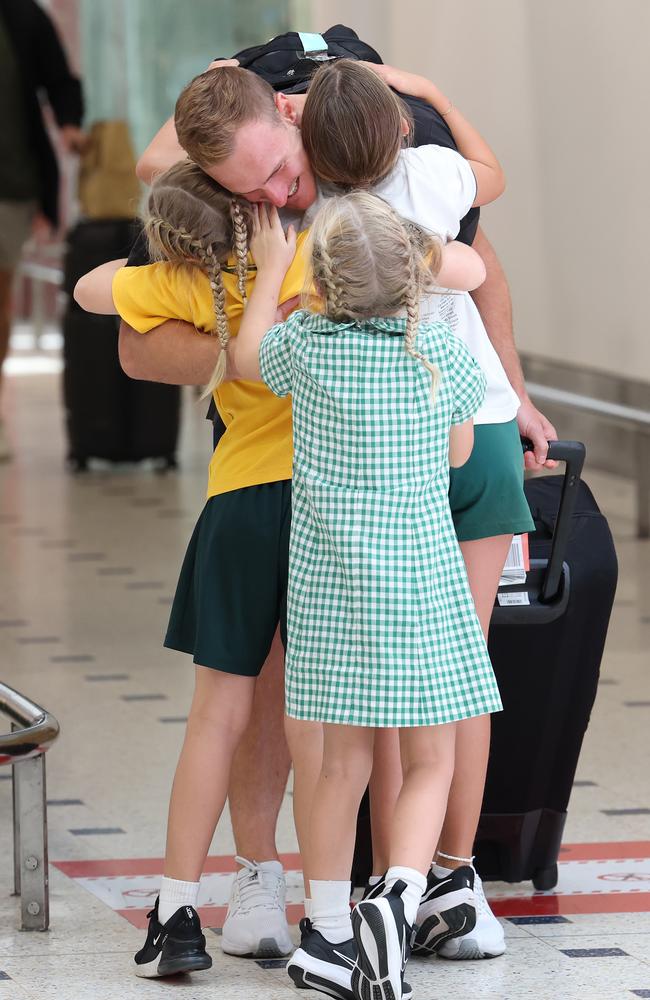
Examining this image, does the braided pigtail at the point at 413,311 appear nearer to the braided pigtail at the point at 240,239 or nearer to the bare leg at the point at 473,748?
the braided pigtail at the point at 240,239

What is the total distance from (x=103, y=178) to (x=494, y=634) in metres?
6.02

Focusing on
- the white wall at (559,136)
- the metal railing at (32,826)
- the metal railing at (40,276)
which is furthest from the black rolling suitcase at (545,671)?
the metal railing at (40,276)

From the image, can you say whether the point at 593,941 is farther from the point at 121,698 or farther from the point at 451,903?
the point at 121,698

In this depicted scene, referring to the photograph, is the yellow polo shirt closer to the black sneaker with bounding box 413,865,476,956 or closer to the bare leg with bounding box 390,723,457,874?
the bare leg with bounding box 390,723,457,874

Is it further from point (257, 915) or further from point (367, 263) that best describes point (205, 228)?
point (257, 915)

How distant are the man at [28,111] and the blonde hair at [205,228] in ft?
19.9

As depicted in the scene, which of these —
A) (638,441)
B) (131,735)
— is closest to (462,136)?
(131,735)

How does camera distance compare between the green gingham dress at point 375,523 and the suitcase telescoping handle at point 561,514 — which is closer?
the green gingham dress at point 375,523

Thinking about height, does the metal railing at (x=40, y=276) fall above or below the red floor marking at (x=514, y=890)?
above

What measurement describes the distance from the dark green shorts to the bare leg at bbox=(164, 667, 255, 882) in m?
0.04

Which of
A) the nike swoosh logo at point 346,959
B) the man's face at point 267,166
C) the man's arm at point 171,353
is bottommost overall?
the nike swoosh logo at point 346,959

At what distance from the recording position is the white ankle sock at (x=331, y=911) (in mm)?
2414

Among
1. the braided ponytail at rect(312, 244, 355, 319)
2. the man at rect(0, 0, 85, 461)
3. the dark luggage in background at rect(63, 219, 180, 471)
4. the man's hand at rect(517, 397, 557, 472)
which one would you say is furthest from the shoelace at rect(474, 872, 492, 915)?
the man at rect(0, 0, 85, 461)

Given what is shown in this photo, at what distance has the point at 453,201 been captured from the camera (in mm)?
2451
